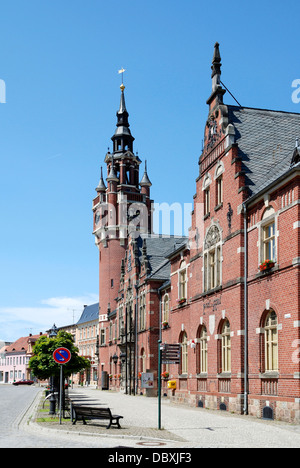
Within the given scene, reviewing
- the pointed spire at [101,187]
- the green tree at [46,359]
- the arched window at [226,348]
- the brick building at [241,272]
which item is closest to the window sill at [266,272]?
the brick building at [241,272]

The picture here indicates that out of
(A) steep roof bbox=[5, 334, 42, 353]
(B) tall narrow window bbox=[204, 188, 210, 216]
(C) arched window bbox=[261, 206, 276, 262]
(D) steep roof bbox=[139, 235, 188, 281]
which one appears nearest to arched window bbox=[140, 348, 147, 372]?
(D) steep roof bbox=[139, 235, 188, 281]

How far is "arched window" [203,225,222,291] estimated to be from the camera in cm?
2872

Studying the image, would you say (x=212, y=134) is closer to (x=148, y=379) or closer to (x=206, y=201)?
(x=206, y=201)

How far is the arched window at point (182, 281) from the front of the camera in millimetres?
35062

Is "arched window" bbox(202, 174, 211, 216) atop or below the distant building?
atop

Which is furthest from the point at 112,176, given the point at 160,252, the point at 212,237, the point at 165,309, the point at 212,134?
the point at 212,237

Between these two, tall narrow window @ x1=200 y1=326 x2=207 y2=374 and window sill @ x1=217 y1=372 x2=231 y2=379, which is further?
tall narrow window @ x1=200 y1=326 x2=207 y2=374

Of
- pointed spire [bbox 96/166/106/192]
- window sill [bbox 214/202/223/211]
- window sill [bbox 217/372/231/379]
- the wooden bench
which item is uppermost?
pointed spire [bbox 96/166/106/192]

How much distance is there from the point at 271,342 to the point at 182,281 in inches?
504

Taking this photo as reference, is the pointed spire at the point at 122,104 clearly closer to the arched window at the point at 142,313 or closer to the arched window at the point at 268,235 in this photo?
the arched window at the point at 142,313

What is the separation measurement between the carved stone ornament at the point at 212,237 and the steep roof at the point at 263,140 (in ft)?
11.1

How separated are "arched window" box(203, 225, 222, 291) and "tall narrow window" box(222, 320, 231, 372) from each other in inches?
80.5

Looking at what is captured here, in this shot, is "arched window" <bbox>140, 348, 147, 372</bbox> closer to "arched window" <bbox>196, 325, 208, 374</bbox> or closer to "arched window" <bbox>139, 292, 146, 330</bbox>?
"arched window" <bbox>139, 292, 146, 330</bbox>

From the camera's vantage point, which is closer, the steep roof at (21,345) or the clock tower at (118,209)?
the clock tower at (118,209)
